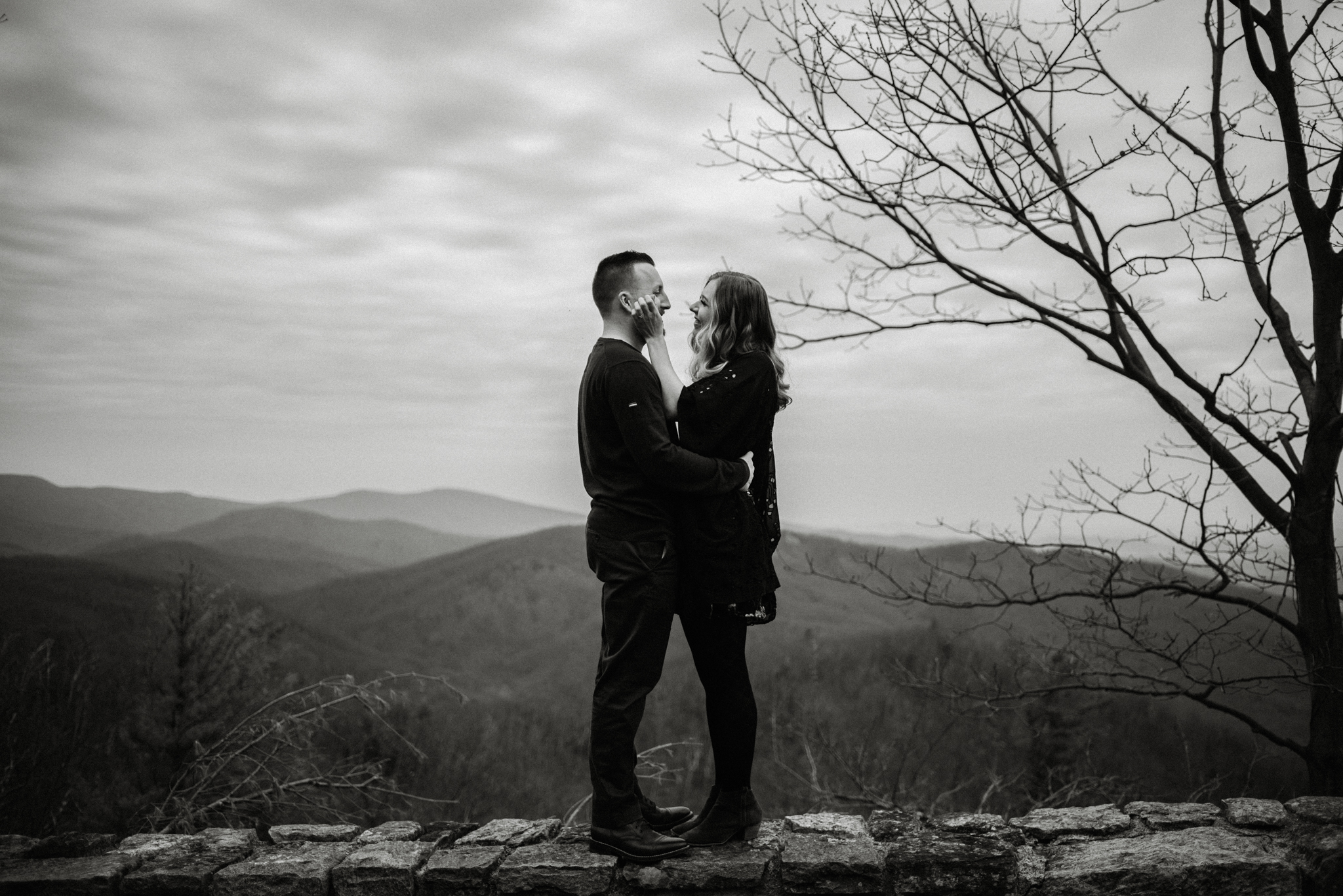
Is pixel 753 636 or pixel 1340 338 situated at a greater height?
pixel 1340 338

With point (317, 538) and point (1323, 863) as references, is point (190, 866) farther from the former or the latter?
point (317, 538)

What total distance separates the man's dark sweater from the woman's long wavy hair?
0.23m

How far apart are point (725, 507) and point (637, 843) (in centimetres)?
127

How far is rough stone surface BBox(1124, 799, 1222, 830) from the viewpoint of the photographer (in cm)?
367

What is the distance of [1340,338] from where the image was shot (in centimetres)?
478

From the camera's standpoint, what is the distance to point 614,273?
3.34m

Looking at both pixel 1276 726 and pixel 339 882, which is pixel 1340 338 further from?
pixel 339 882

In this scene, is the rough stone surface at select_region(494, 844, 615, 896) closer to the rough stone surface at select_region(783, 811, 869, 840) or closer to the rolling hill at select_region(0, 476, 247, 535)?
the rough stone surface at select_region(783, 811, 869, 840)

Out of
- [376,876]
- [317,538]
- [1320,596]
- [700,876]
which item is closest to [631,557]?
[700,876]

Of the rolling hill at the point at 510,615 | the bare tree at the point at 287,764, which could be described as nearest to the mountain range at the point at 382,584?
the rolling hill at the point at 510,615

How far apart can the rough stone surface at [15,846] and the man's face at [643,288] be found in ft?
11.2

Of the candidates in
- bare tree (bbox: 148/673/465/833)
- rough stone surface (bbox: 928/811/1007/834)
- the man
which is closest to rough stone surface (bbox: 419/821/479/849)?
bare tree (bbox: 148/673/465/833)

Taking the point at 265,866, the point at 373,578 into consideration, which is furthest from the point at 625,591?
the point at 373,578

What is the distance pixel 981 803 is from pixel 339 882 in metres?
4.54
